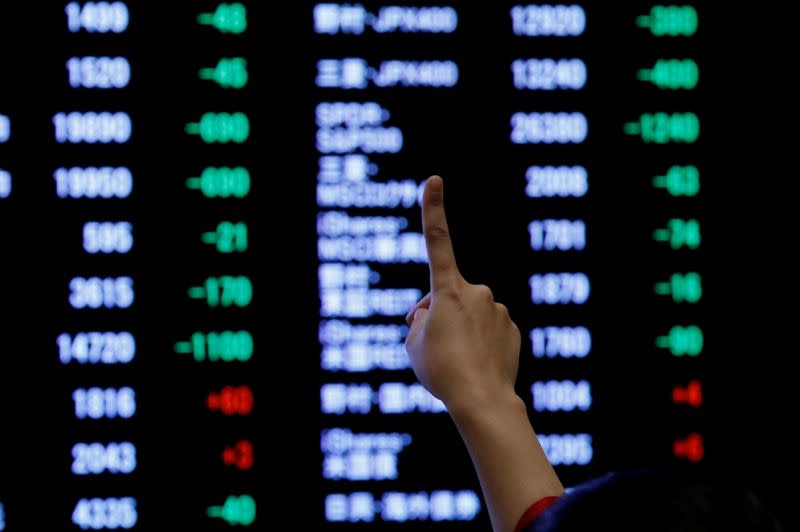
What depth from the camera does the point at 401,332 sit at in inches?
66.7

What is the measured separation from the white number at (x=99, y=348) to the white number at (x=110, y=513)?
0.73 feet

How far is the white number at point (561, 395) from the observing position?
1.72 meters

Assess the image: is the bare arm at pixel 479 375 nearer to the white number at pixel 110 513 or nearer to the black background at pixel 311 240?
the black background at pixel 311 240

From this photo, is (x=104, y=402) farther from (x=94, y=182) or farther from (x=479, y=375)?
(x=479, y=375)

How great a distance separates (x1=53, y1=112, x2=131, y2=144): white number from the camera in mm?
1667

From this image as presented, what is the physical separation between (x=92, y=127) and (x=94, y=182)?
0.29 ft

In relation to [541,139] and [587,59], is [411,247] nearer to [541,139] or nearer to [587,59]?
[541,139]

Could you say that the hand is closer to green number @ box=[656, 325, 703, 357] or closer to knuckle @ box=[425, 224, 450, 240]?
knuckle @ box=[425, 224, 450, 240]

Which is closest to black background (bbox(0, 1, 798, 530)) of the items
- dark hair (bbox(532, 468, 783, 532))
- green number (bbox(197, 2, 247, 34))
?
green number (bbox(197, 2, 247, 34))

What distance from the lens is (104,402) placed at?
5.48 ft

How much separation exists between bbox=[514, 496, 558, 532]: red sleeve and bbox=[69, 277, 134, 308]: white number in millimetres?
1104

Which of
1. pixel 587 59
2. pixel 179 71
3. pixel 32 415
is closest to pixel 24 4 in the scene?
pixel 179 71

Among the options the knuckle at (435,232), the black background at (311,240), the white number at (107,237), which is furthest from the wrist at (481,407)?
the white number at (107,237)

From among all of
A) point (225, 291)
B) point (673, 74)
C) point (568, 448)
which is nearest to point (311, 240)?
point (225, 291)
